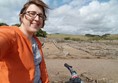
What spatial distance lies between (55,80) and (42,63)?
19.3ft

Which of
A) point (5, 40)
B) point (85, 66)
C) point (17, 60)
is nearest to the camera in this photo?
point (5, 40)

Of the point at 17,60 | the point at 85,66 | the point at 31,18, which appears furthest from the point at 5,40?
the point at 85,66

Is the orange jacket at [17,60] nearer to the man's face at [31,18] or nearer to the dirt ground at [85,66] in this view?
the man's face at [31,18]

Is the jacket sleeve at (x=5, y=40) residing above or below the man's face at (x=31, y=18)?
below

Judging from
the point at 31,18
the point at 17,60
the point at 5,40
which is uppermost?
the point at 31,18

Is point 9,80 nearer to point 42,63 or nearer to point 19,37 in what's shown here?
point 19,37

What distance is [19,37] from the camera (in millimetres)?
1898

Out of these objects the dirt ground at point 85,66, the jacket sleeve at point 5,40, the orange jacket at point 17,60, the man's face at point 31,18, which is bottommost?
the dirt ground at point 85,66

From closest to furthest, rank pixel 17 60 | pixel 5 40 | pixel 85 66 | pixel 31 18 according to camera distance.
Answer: pixel 5 40 < pixel 17 60 < pixel 31 18 < pixel 85 66

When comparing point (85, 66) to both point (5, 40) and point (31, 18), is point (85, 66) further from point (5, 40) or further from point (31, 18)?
point (5, 40)

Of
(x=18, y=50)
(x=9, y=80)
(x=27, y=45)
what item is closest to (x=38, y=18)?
(x=27, y=45)

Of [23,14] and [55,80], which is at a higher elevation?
[23,14]

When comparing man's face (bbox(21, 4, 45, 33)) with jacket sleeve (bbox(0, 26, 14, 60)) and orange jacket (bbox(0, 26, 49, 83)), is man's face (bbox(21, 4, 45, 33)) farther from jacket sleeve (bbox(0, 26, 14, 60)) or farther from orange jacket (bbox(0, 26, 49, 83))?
jacket sleeve (bbox(0, 26, 14, 60))

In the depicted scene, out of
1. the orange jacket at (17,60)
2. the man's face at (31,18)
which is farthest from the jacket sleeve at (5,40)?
the man's face at (31,18)
